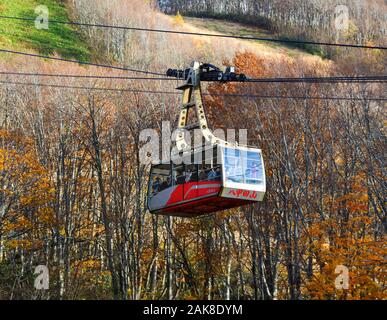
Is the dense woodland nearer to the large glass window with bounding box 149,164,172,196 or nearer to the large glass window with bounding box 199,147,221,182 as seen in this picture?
the large glass window with bounding box 199,147,221,182

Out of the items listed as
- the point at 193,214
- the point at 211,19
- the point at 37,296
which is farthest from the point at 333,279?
the point at 211,19

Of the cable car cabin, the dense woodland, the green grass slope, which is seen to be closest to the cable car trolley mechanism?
the cable car cabin

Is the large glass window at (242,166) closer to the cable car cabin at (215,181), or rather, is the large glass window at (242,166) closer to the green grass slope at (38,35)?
the cable car cabin at (215,181)

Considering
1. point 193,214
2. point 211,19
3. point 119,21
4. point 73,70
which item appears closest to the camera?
point 193,214

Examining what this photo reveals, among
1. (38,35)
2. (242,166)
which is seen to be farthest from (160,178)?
(38,35)

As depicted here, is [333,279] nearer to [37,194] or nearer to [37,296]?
[37,296]

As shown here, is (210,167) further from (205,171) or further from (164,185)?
(164,185)

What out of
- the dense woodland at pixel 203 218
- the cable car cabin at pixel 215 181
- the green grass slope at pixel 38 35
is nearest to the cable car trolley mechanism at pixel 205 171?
the cable car cabin at pixel 215 181

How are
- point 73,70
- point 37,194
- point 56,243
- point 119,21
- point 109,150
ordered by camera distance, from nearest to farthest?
1. point 37,194
2. point 56,243
3. point 109,150
4. point 73,70
5. point 119,21
